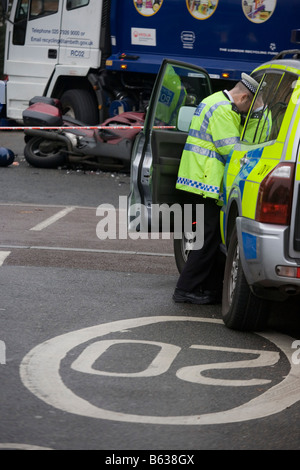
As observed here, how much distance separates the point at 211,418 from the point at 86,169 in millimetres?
13075

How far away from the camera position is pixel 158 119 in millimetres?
8336

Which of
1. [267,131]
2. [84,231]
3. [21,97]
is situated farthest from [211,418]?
[21,97]

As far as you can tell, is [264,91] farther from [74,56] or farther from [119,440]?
[74,56]

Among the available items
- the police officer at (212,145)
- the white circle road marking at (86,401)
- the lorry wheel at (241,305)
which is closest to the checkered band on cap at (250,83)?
the police officer at (212,145)

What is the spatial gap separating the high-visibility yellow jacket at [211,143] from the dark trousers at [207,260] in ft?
0.51

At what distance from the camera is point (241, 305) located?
253 inches

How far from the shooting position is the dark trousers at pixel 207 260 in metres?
7.33

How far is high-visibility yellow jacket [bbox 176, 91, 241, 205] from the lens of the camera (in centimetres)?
711

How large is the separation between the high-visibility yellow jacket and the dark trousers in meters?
0.16

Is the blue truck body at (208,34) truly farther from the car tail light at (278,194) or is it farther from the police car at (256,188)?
the car tail light at (278,194)

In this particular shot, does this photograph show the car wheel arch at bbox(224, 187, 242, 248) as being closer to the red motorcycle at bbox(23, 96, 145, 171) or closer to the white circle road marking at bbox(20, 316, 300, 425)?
the white circle road marking at bbox(20, 316, 300, 425)

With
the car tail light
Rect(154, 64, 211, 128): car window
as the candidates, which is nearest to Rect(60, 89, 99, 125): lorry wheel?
Rect(154, 64, 211, 128): car window

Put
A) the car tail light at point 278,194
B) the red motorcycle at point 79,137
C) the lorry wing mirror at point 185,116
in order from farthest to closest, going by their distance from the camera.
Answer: the red motorcycle at point 79,137, the lorry wing mirror at point 185,116, the car tail light at point 278,194

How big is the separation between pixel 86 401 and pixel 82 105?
45.5ft
